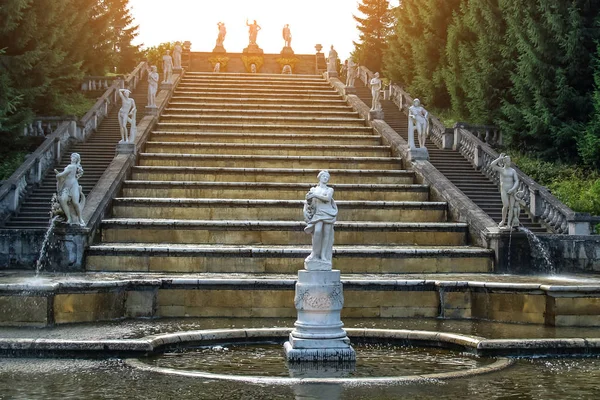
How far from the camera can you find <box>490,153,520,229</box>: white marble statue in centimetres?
1959

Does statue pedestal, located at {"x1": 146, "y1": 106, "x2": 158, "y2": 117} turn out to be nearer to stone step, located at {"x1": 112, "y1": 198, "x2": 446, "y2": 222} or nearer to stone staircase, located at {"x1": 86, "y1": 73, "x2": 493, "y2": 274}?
stone staircase, located at {"x1": 86, "y1": 73, "x2": 493, "y2": 274}

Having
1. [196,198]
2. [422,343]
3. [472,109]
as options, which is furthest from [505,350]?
[472,109]

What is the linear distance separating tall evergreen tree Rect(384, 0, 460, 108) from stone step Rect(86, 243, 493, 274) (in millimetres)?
22273

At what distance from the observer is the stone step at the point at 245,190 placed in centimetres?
2412

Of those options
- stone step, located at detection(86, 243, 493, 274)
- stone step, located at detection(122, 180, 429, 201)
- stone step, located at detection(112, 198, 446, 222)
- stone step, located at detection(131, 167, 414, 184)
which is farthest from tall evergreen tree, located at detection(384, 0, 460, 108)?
stone step, located at detection(86, 243, 493, 274)

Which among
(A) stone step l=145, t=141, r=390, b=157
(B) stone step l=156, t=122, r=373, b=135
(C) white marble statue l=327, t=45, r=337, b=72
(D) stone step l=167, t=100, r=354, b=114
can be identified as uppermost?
(C) white marble statue l=327, t=45, r=337, b=72

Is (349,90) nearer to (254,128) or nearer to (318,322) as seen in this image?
(254,128)

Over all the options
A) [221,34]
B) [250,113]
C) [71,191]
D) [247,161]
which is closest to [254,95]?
[250,113]

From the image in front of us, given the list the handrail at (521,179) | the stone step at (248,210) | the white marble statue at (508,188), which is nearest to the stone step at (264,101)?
the handrail at (521,179)

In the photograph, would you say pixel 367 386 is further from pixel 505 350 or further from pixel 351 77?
pixel 351 77

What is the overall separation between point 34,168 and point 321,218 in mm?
14603

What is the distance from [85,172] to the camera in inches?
1038

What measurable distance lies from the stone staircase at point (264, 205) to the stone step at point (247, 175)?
0.03m

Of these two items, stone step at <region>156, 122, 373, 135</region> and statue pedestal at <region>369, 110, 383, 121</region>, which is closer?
stone step at <region>156, 122, 373, 135</region>
